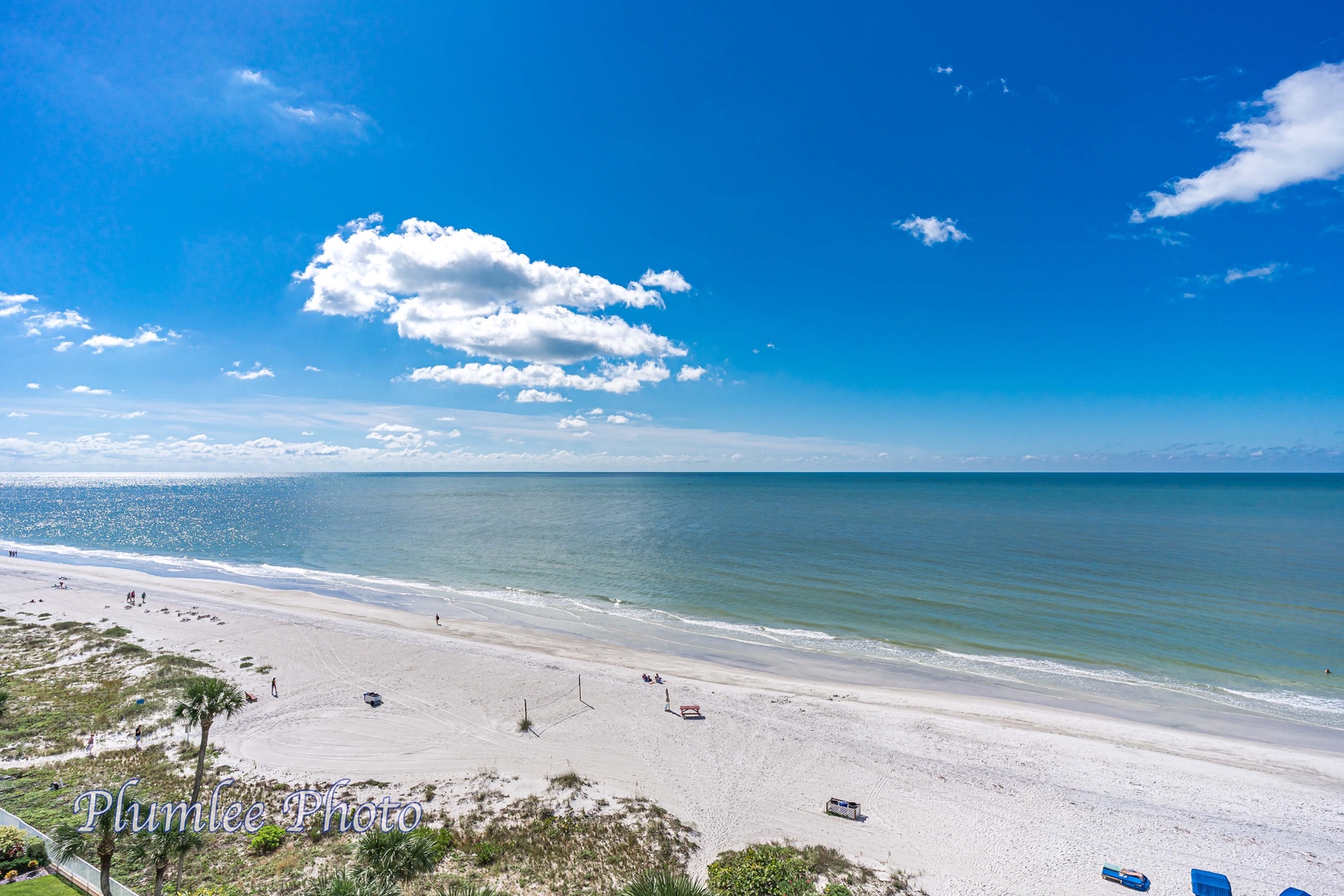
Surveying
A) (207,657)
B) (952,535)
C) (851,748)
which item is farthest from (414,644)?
(952,535)

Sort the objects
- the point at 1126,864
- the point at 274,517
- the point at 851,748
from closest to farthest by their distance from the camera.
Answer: the point at 1126,864 < the point at 851,748 < the point at 274,517

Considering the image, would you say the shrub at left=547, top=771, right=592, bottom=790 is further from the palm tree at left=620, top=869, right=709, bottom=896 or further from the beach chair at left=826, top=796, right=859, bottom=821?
the palm tree at left=620, top=869, right=709, bottom=896

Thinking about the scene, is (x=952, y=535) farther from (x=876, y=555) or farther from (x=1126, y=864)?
(x=1126, y=864)

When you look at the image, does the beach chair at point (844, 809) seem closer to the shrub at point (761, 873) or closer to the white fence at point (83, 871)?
the shrub at point (761, 873)

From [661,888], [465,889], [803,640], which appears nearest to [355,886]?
[465,889]

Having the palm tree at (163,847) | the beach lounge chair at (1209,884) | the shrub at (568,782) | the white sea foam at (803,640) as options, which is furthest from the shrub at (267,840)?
the white sea foam at (803,640)

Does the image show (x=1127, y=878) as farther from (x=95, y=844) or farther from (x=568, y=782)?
Result: (x=95, y=844)
